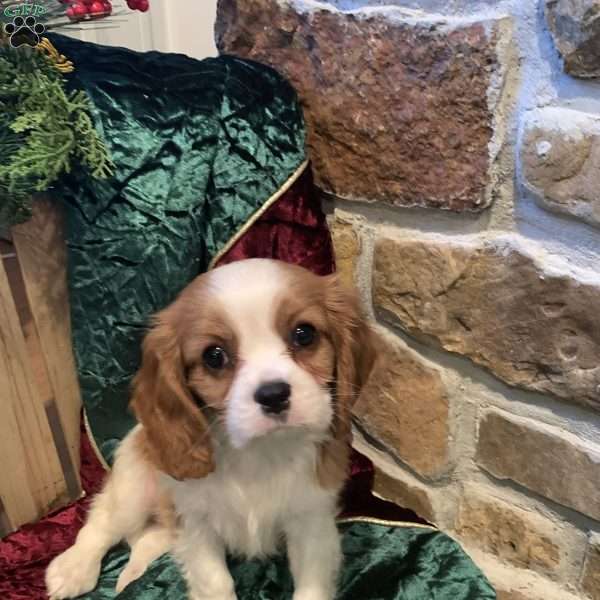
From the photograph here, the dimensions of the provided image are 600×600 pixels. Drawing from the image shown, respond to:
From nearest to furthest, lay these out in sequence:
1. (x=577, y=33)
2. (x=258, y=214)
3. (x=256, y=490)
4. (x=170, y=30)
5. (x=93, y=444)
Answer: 1. (x=577, y=33)
2. (x=256, y=490)
3. (x=258, y=214)
4. (x=93, y=444)
5. (x=170, y=30)

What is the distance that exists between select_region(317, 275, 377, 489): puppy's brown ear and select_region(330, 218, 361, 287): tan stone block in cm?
21

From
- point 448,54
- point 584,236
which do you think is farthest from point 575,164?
point 448,54

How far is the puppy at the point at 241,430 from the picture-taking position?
3.26 feet

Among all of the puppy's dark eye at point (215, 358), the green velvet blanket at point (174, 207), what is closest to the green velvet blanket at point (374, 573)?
the green velvet blanket at point (174, 207)

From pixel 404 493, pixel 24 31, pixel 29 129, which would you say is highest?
pixel 24 31

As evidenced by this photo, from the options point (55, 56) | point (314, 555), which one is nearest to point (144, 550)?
point (314, 555)

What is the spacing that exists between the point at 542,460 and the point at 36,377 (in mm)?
824

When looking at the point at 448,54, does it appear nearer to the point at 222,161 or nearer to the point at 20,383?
the point at 222,161

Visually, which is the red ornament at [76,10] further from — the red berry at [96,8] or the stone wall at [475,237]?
the stone wall at [475,237]

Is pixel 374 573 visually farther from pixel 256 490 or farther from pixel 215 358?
pixel 215 358

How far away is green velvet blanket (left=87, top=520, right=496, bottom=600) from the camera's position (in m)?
1.18

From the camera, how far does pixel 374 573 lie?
1233mm

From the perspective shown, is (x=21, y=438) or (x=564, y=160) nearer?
(x=564, y=160)

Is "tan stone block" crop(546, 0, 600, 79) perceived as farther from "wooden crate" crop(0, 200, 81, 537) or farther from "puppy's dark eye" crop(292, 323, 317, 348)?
"wooden crate" crop(0, 200, 81, 537)
